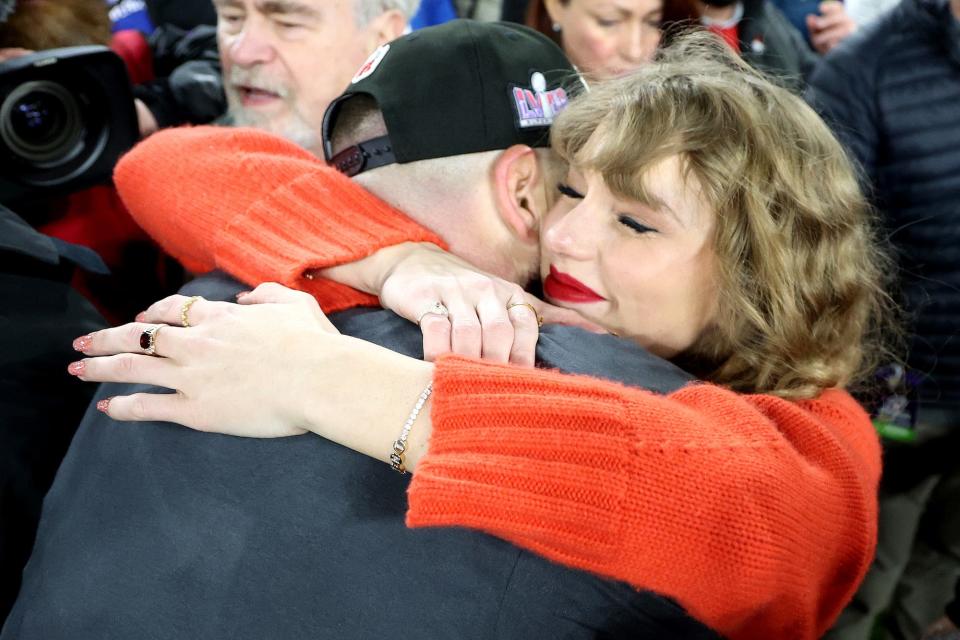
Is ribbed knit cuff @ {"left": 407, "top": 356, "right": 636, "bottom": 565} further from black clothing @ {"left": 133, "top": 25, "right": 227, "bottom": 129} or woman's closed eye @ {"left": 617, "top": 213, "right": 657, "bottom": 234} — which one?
black clothing @ {"left": 133, "top": 25, "right": 227, "bottom": 129}

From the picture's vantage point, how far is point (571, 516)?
0.84 meters

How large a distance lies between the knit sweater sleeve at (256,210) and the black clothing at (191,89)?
771 mm

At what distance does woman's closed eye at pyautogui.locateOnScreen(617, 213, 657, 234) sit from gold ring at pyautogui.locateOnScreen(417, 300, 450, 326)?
1.07 feet

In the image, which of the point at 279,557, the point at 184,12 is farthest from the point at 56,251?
the point at 184,12

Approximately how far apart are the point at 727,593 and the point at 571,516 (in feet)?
0.67

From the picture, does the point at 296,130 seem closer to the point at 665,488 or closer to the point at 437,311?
the point at 437,311

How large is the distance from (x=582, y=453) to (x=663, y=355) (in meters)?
0.57

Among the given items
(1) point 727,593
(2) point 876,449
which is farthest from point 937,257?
(1) point 727,593

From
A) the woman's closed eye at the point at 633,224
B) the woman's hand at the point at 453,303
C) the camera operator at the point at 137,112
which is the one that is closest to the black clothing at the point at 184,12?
the camera operator at the point at 137,112

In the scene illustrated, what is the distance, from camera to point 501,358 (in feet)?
3.51

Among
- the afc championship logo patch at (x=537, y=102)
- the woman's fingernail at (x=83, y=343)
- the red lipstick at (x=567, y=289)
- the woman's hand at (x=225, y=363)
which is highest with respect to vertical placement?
the afc championship logo patch at (x=537, y=102)

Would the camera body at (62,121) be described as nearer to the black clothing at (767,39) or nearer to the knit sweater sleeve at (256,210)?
the knit sweater sleeve at (256,210)

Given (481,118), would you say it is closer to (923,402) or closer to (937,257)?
(937,257)

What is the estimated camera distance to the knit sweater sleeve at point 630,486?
84 centimetres
